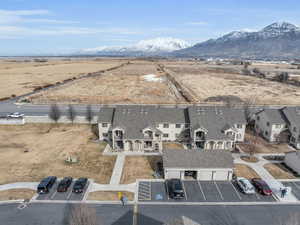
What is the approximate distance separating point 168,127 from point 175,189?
16579mm

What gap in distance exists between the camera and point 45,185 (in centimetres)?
2702

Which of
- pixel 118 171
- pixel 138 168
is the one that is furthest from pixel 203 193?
pixel 118 171

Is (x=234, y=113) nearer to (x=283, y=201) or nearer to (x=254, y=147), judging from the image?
(x=254, y=147)

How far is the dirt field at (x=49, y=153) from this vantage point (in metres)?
31.6

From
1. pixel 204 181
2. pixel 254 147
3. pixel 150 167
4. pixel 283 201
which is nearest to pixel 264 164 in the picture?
pixel 254 147

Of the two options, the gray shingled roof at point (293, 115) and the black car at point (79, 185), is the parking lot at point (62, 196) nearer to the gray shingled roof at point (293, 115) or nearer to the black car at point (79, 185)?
the black car at point (79, 185)

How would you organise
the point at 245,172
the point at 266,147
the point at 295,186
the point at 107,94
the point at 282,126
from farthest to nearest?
1. the point at 107,94
2. the point at 282,126
3. the point at 266,147
4. the point at 245,172
5. the point at 295,186

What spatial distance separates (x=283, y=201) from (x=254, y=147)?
13458 mm

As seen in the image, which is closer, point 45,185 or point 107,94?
point 45,185

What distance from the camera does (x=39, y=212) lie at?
23.7m

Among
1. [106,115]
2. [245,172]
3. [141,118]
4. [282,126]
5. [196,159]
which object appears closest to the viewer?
[196,159]

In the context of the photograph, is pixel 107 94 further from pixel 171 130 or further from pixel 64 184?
pixel 64 184

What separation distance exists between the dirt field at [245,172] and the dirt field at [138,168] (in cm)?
1232

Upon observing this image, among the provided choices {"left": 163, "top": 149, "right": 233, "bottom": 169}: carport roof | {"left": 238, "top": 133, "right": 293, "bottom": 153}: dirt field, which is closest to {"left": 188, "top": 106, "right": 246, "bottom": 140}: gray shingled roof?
{"left": 238, "top": 133, "right": 293, "bottom": 153}: dirt field
